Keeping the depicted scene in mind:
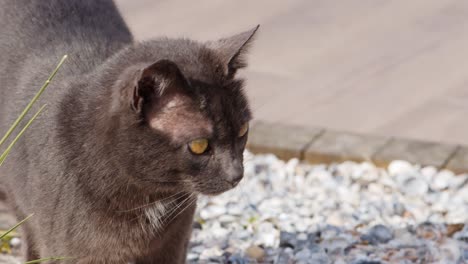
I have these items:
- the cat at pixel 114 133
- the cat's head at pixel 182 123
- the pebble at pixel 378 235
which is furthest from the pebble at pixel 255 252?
the cat's head at pixel 182 123

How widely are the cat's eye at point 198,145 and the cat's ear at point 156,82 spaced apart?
0.14m

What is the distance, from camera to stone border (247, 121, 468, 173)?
14.3ft

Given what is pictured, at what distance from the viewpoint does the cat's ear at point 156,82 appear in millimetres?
2633

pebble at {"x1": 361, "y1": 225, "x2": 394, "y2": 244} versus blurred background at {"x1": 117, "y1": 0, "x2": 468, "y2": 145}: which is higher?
pebble at {"x1": 361, "y1": 225, "x2": 394, "y2": 244}

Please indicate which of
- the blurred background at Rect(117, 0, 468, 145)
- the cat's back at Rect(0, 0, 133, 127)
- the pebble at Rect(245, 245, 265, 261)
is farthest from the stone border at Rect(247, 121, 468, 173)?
the cat's back at Rect(0, 0, 133, 127)

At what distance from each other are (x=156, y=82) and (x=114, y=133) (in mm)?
226

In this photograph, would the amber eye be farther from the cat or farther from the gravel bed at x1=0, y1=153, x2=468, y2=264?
the gravel bed at x1=0, y1=153, x2=468, y2=264

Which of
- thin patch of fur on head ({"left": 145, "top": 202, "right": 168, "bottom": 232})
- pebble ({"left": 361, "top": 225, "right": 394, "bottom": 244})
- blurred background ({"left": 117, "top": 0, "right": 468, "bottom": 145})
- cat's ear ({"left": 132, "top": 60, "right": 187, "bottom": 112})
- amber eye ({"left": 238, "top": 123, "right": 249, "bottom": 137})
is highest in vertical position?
cat's ear ({"left": 132, "top": 60, "right": 187, "bottom": 112})

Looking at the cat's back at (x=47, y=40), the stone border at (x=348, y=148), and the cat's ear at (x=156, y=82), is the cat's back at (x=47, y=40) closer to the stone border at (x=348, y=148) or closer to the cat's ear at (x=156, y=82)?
the cat's ear at (x=156, y=82)

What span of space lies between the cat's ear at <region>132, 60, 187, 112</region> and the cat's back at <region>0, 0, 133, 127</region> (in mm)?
494

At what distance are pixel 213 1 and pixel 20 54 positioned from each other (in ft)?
9.28

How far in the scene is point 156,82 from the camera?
2693mm

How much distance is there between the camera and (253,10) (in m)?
5.95

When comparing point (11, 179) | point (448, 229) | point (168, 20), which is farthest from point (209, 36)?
point (11, 179)
